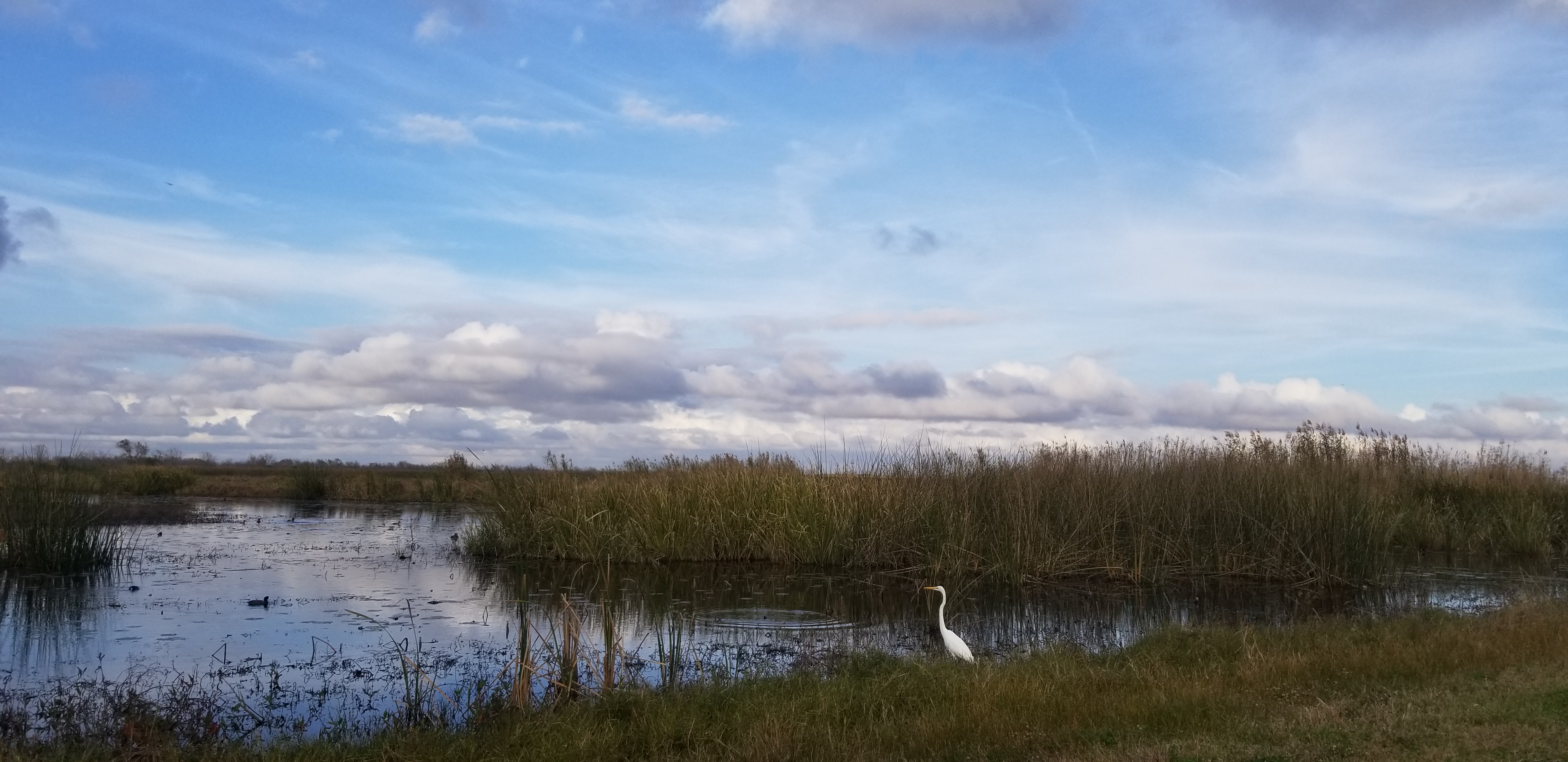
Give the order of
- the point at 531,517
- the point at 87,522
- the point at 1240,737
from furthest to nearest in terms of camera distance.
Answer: the point at 531,517
the point at 87,522
the point at 1240,737

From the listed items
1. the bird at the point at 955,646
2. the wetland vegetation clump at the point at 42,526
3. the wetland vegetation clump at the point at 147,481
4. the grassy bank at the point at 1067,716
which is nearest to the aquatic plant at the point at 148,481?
the wetland vegetation clump at the point at 147,481

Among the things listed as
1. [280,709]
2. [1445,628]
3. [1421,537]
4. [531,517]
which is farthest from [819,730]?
[1421,537]

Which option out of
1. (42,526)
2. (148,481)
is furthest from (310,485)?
(42,526)

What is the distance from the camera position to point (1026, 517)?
17.1 m

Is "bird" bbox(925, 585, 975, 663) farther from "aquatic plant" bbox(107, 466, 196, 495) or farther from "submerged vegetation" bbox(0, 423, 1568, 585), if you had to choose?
"aquatic plant" bbox(107, 466, 196, 495)

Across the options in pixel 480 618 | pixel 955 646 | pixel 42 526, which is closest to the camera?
pixel 955 646

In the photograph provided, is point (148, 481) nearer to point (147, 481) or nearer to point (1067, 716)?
point (147, 481)

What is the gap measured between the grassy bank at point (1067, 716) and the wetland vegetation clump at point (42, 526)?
11.6 metres

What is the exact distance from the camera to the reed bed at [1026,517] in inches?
664

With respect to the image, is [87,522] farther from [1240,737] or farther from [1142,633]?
[1240,737]

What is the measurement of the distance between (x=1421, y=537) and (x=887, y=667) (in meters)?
18.3

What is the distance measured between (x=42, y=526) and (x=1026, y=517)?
15294mm

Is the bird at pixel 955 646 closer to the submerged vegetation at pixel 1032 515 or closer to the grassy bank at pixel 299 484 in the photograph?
the submerged vegetation at pixel 1032 515

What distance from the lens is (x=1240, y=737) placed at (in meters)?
6.42
